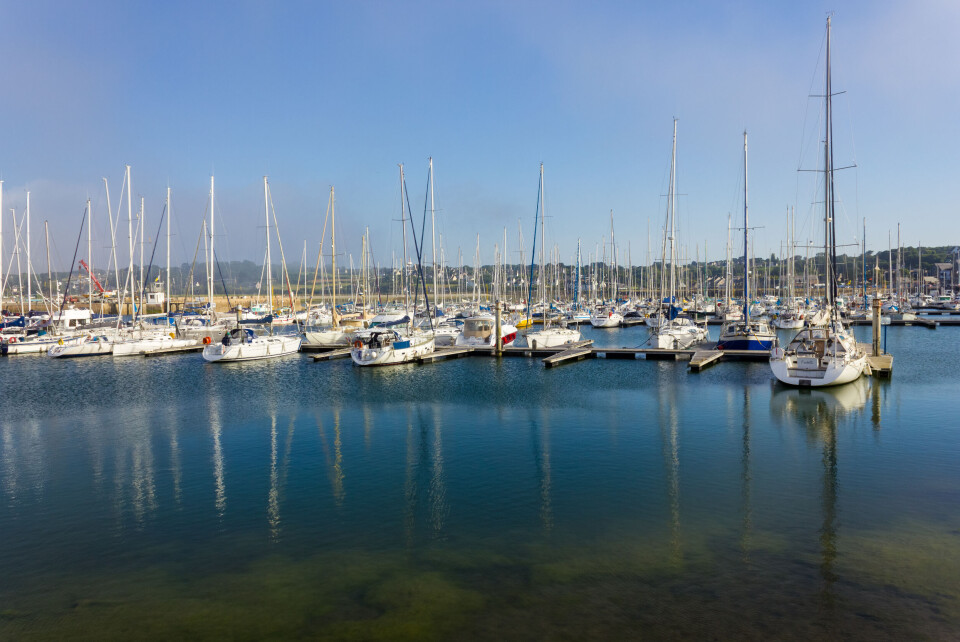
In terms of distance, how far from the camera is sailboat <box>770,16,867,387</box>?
30266mm

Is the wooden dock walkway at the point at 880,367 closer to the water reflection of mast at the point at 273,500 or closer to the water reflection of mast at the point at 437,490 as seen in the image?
the water reflection of mast at the point at 437,490

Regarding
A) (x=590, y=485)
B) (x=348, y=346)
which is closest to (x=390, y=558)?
(x=590, y=485)

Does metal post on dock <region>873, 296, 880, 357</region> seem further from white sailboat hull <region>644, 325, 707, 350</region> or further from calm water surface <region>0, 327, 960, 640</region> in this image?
white sailboat hull <region>644, 325, 707, 350</region>

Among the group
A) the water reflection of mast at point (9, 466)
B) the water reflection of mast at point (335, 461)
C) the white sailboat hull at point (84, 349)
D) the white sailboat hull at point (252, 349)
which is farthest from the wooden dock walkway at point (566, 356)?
the white sailboat hull at point (84, 349)

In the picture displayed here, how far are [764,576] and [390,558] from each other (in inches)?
279

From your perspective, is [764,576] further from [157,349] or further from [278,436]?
[157,349]

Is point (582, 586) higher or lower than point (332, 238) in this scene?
lower

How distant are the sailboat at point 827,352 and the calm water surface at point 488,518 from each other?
93 cm

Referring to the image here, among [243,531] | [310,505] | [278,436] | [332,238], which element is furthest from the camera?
[332,238]

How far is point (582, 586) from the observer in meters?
11.9

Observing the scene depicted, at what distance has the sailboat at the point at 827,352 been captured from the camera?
99.3 feet

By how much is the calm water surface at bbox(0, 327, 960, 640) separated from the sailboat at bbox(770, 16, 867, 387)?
36.5 inches

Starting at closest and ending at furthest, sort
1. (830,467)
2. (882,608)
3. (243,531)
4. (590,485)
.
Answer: (882,608), (243,531), (590,485), (830,467)

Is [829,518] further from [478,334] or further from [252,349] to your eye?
[252,349]
